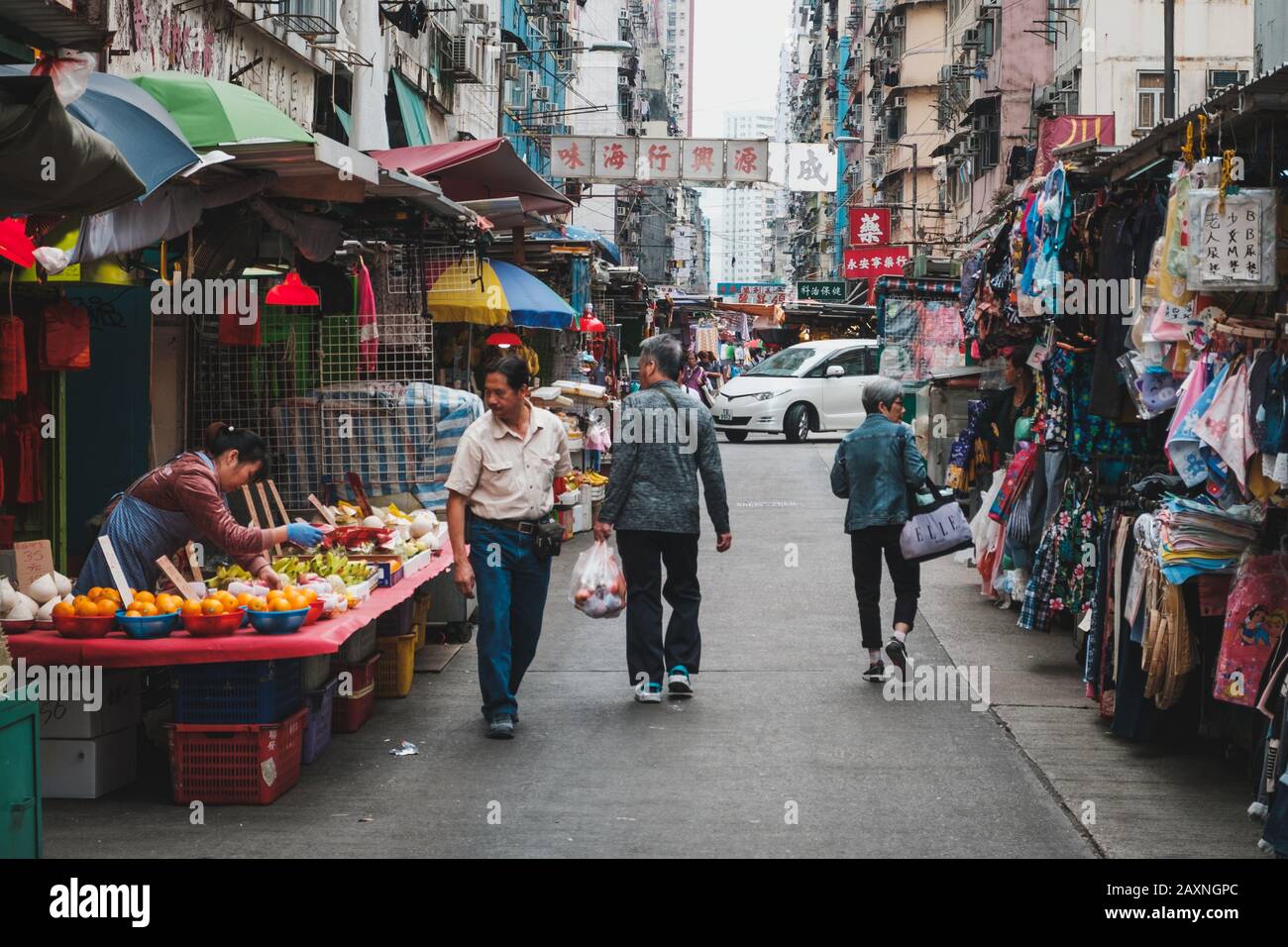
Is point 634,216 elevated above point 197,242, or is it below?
above

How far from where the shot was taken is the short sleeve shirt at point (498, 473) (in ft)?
24.9

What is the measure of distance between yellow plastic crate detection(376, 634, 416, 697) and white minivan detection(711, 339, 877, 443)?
1972cm

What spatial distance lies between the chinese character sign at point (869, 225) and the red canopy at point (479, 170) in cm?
2975

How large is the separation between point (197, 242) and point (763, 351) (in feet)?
225

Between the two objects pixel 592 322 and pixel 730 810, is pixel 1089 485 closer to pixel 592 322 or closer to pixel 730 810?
pixel 730 810

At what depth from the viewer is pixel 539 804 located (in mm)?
6254

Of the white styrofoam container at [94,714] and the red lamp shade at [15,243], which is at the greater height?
the red lamp shade at [15,243]

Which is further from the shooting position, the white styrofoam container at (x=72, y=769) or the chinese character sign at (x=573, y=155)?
the chinese character sign at (x=573, y=155)

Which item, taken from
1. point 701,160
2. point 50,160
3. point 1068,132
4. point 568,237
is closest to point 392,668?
point 50,160

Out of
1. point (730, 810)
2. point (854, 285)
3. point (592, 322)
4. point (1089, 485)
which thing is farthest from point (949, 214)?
point (730, 810)

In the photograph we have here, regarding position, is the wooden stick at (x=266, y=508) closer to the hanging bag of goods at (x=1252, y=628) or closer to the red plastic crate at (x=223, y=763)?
the red plastic crate at (x=223, y=763)

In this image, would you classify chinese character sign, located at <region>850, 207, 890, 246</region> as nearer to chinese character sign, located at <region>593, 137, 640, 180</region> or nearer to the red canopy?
chinese character sign, located at <region>593, 137, 640, 180</region>

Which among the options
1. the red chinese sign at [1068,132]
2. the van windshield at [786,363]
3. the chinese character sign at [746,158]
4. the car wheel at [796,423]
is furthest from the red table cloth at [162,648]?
the chinese character sign at [746,158]

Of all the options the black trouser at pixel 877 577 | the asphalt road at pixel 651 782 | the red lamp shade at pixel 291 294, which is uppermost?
the red lamp shade at pixel 291 294
